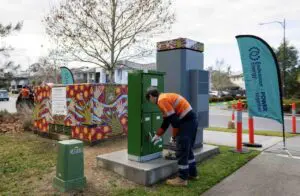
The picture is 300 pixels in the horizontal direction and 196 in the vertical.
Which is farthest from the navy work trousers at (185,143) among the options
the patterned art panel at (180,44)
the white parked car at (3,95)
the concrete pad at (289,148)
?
the white parked car at (3,95)

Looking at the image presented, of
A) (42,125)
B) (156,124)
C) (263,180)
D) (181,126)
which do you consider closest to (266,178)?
(263,180)

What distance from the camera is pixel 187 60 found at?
20.4 ft

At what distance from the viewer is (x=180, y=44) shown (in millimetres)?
6176

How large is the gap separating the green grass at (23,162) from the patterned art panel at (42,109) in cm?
60

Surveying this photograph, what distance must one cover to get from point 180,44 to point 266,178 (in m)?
3.27

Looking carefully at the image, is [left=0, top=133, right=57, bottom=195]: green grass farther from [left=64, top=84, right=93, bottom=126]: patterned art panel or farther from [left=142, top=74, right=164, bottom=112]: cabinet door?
[left=142, top=74, right=164, bottom=112]: cabinet door

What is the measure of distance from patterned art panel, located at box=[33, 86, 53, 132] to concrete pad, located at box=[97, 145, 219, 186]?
3.91 meters

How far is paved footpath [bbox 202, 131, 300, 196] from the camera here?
14.6 feet

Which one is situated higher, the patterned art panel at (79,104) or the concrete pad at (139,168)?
the patterned art panel at (79,104)

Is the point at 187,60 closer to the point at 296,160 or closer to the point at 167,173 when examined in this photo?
the point at 167,173

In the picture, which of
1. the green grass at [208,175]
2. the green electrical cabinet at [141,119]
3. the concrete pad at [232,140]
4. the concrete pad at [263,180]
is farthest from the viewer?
the concrete pad at [232,140]

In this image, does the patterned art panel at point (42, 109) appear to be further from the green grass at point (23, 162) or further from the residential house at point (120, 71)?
the residential house at point (120, 71)

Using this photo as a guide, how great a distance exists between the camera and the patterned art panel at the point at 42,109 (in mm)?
8664

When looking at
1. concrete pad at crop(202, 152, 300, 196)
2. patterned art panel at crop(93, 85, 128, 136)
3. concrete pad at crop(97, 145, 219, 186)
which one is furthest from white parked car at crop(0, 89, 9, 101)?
concrete pad at crop(202, 152, 300, 196)
